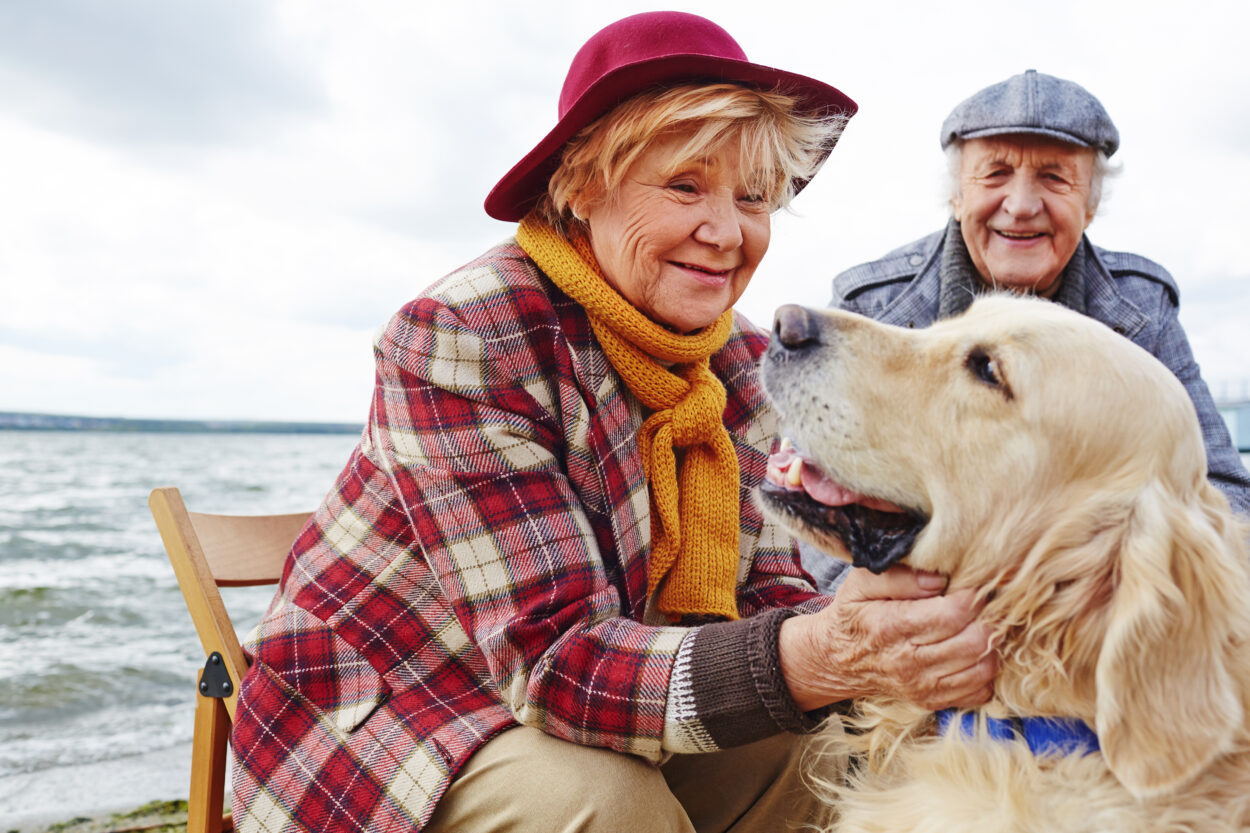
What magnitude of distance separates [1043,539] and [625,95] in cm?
113

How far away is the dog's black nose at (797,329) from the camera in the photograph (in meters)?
1.52

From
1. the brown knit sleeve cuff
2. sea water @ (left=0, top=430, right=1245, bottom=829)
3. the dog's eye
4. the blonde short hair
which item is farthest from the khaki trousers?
sea water @ (left=0, top=430, right=1245, bottom=829)

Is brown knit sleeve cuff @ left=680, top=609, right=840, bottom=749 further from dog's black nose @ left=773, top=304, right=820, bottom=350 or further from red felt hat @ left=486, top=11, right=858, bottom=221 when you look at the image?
red felt hat @ left=486, top=11, right=858, bottom=221

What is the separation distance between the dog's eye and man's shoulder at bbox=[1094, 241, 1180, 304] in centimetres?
195

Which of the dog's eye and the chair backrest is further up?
the dog's eye

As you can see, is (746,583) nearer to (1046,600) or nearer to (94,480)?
(1046,600)

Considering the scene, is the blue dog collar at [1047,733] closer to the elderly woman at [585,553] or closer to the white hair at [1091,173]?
the elderly woman at [585,553]

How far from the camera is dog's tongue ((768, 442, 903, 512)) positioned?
4.88ft

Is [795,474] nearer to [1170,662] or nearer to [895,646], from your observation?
[895,646]

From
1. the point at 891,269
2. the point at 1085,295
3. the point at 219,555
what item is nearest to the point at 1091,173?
the point at 1085,295

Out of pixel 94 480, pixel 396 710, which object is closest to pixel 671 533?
pixel 396 710

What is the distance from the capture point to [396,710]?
1.68m

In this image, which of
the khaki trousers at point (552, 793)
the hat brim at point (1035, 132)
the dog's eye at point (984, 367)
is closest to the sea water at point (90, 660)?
the khaki trousers at point (552, 793)

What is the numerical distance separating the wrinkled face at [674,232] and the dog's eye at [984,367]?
1.92 ft
